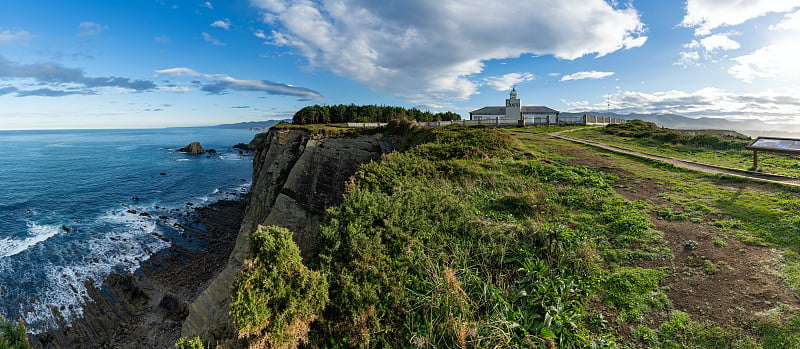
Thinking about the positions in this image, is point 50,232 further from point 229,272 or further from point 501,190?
point 501,190

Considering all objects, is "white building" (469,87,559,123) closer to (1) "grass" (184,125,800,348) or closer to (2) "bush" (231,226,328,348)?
(1) "grass" (184,125,800,348)

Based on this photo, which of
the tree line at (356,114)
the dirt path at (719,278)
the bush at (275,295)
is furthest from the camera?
the tree line at (356,114)

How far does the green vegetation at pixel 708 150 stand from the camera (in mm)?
15219

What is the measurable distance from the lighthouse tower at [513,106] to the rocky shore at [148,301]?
181ft

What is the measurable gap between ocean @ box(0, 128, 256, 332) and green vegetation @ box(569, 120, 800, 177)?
35028 mm

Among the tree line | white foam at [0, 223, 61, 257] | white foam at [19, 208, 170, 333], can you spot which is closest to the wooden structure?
white foam at [19, 208, 170, 333]

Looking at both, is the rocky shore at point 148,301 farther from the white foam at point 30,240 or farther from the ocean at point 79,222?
the white foam at point 30,240

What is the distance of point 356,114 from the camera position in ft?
251

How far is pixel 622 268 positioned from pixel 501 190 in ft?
17.1

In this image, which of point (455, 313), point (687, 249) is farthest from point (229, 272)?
point (687, 249)

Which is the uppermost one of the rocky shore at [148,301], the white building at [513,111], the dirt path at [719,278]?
the white building at [513,111]

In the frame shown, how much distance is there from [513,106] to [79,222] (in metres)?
66.9

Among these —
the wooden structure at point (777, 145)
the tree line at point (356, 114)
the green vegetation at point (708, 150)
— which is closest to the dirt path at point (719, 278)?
the wooden structure at point (777, 145)

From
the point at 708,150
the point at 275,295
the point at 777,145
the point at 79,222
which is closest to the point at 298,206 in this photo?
the point at 275,295
